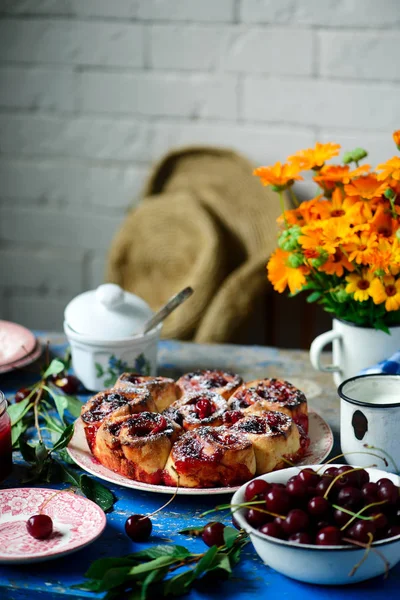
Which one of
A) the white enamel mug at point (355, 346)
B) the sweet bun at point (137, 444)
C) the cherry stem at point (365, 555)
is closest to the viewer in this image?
the cherry stem at point (365, 555)

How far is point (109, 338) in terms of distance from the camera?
145 centimetres

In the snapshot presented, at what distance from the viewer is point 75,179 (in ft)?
9.55

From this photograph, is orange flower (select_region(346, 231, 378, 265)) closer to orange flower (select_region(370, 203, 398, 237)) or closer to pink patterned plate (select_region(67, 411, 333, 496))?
orange flower (select_region(370, 203, 398, 237))

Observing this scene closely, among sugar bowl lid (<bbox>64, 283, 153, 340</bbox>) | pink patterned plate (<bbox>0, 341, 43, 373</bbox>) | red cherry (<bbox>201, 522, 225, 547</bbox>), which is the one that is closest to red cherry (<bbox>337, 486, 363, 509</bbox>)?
red cherry (<bbox>201, 522, 225, 547</bbox>)

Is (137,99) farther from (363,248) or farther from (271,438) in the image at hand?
(271,438)

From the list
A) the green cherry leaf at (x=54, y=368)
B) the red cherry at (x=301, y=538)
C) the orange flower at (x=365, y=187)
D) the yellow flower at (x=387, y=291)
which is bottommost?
the green cherry leaf at (x=54, y=368)

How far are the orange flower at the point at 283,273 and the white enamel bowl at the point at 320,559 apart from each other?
46 centimetres

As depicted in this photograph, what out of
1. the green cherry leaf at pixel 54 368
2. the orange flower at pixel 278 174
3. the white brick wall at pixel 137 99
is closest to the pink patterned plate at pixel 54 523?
the green cherry leaf at pixel 54 368

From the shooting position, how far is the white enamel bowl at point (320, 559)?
2.93 ft

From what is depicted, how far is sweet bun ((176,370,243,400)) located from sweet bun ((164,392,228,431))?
36 millimetres

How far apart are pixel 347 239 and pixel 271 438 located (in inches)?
12.7

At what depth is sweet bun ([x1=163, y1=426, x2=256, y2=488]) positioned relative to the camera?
1.09 m

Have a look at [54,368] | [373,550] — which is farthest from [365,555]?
[54,368]

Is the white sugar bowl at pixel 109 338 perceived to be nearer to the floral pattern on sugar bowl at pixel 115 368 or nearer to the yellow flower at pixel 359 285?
the floral pattern on sugar bowl at pixel 115 368
